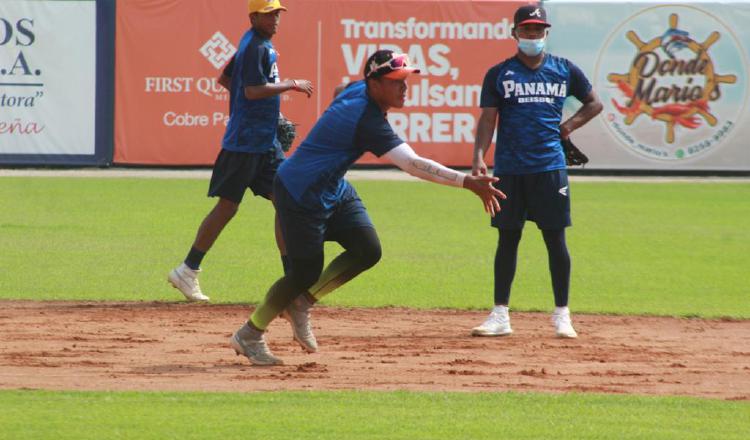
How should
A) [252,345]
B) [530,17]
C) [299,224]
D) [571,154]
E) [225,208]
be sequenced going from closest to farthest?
[299,224] < [252,345] < [530,17] < [571,154] < [225,208]

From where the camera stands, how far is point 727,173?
1009 inches

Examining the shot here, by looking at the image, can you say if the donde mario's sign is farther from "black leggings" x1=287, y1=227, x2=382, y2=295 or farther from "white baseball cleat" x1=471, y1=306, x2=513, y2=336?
"black leggings" x1=287, y1=227, x2=382, y2=295

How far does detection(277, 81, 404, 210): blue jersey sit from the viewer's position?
7.64m

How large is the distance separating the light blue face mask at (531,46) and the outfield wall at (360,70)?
1513 centimetres

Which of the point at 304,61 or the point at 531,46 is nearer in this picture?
the point at 531,46

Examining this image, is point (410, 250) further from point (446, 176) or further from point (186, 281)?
point (446, 176)

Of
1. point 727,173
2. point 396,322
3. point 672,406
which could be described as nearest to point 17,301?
point 396,322

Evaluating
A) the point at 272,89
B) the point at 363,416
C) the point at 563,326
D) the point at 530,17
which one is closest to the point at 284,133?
the point at 272,89

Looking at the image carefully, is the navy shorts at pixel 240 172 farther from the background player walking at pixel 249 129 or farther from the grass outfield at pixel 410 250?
the grass outfield at pixel 410 250

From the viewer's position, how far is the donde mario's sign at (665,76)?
25.1 metres

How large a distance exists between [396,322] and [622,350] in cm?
187

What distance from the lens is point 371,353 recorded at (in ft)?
28.7

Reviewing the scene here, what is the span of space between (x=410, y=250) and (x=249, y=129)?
4233 millimetres

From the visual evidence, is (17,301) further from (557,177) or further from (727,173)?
(727,173)
